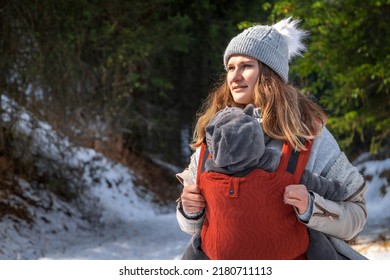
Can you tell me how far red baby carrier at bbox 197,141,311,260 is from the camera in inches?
94.5

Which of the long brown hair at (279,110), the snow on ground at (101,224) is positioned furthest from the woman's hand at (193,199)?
the snow on ground at (101,224)

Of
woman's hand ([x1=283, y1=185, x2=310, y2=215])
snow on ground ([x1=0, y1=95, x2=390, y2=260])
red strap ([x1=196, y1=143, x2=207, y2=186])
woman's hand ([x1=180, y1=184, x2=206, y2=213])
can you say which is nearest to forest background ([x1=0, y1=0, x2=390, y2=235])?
snow on ground ([x1=0, y1=95, x2=390, y2=260])

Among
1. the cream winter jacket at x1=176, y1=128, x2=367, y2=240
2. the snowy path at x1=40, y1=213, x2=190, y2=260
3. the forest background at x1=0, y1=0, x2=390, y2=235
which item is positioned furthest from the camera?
the snowy path at x1=40, y1=213, x2=190, y2=260

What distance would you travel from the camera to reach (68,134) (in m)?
11.4

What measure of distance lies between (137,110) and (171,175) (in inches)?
119

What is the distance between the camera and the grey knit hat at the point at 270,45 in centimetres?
266

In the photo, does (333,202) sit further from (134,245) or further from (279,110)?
(134,245)

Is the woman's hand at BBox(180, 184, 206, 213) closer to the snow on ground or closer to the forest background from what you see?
the forest background

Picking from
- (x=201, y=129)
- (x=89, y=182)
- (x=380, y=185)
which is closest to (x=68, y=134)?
(x=89, y=182)

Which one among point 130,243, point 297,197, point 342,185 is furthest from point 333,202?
point 130,243

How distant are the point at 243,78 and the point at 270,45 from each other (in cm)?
21

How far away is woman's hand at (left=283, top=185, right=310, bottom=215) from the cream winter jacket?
9cm

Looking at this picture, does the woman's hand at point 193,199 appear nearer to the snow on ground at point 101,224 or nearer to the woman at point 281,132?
the woman at point 281,132

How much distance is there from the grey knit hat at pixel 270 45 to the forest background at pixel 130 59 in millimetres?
3789
